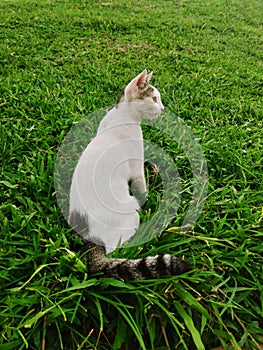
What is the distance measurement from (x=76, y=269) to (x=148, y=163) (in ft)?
3.38

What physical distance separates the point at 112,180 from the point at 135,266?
0.46m

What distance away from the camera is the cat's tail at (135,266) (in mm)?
1440

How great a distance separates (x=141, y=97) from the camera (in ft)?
6.84

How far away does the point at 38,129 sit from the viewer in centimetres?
263

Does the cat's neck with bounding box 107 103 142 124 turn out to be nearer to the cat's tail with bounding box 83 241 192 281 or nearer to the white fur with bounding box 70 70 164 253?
the white fur with bounding box 70 70 164 253

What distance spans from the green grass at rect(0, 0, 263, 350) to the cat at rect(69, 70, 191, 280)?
0.09m

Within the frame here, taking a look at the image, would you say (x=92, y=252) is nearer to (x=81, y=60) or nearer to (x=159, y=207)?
(x=159, y=207)

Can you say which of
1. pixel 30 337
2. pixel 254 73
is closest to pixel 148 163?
pixel 30 337

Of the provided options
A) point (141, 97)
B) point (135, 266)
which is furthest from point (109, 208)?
point (141, 97)

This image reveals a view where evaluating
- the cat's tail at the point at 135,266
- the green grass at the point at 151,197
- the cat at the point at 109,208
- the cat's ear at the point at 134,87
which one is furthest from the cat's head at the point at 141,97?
the cat's tail at the point at 135,266

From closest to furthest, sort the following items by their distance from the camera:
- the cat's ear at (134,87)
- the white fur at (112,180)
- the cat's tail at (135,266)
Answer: the cat's tail at (135,266), the white fur at (112,180), the cat's ear at (134,87)

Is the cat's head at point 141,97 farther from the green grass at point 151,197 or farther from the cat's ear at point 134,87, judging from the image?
the green grass at point 151,197

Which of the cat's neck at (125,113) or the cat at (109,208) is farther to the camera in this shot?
the cat's neck at (125,113)

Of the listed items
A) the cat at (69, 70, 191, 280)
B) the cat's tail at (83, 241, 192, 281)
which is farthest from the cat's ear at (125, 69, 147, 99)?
the cat's tail at (83, 241, 192, 281)
